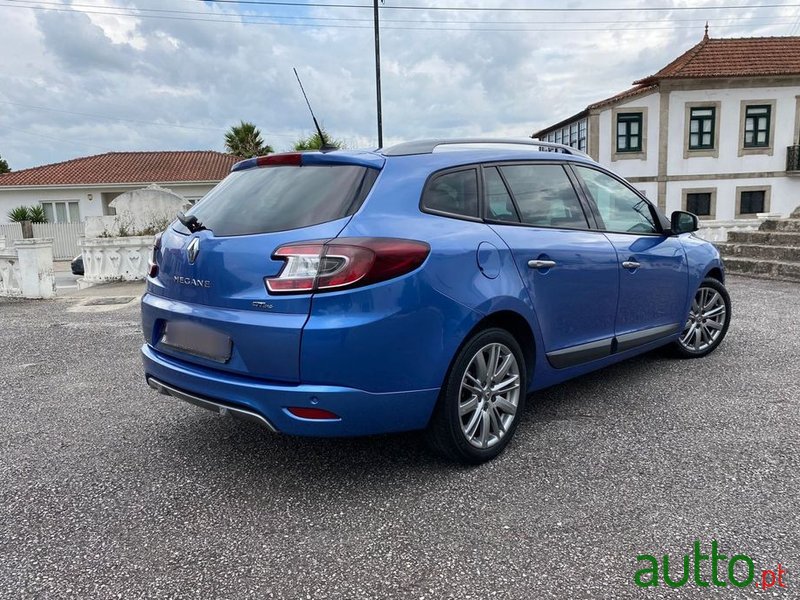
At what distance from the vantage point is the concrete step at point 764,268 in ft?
33.4

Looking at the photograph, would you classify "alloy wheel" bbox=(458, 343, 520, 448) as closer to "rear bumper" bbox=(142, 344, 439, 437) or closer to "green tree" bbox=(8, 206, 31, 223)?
"rear bumper" bbox=(142, 344, 439, 437)

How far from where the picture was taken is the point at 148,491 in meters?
3.05

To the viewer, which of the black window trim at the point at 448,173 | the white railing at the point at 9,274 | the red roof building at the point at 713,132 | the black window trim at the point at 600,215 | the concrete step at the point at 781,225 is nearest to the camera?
the black window trim at the point at 448,173

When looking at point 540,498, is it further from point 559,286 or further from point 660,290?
point 660,290

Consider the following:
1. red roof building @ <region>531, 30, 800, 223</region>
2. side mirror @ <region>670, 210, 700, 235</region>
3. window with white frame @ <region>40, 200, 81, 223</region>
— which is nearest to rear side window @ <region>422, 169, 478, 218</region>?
side mirror @ <region>670, 210, 700, 235</region>

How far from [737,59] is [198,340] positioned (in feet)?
116

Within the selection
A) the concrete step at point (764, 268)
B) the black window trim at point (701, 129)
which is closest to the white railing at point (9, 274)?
the concrete step at point (764, 268)

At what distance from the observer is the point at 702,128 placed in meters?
31.0

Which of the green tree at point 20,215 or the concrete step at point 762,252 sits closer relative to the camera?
the concrete step at point 762,252

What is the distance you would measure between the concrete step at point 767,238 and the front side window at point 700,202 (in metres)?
20.7

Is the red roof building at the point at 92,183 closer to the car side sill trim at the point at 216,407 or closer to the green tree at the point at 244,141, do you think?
the green tree at the point at 244,141

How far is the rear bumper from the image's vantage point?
2680 millimetres

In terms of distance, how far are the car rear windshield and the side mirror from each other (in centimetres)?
278

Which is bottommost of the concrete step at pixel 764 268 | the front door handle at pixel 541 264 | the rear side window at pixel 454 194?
the concrete step at pixel 764 268
